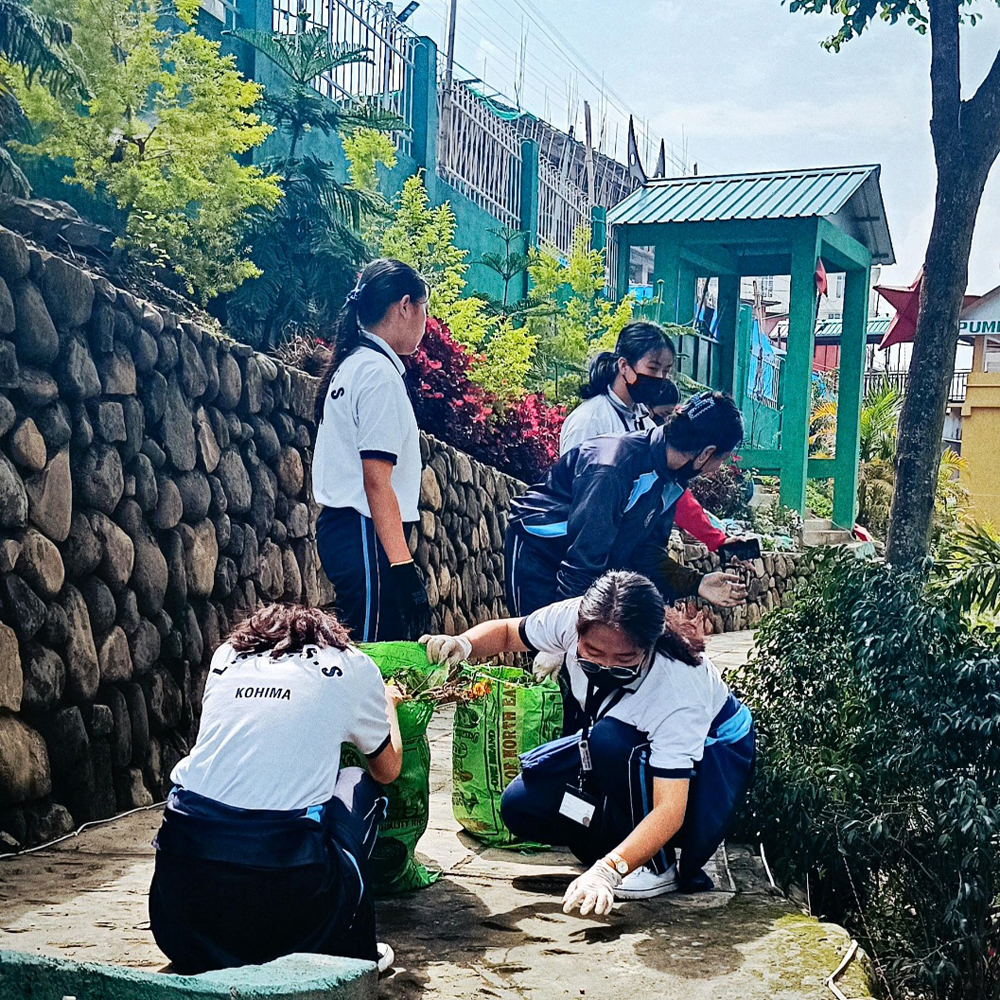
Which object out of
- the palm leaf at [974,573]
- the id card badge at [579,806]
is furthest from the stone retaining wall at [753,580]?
the id card badge at [579,806]

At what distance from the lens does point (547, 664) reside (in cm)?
427

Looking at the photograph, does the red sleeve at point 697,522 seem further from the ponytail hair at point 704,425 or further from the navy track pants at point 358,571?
the navy track pants at point 358,571

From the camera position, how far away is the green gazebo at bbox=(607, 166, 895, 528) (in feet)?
47.8

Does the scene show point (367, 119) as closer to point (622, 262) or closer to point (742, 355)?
point (622, 262)

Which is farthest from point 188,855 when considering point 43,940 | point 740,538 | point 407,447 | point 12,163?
point 12,163

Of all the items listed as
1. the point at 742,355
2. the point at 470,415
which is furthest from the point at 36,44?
the point at 742,355

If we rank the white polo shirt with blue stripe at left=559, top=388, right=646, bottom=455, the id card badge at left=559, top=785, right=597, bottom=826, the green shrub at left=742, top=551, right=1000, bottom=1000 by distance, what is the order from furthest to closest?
the white polo shirt with blue stripe at left=559, top=388, right=646, bottom=455 → the green shrub at left=742, top=551, right=1000, bottom=1000 → the id card badge at left=559, top=785, right=597, bottom=826

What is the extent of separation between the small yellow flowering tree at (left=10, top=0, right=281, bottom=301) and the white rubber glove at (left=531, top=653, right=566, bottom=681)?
3.46m

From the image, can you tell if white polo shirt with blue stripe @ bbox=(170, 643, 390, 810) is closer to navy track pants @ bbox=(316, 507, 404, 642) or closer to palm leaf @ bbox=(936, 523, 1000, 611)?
navy track pants @ bbox=(316, 507, 404, 642)

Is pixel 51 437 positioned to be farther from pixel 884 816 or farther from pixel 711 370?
pixel 711 370

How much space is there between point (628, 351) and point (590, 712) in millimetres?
1787

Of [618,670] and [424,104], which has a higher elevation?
[424,104]

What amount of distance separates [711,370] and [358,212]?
29.2 ft

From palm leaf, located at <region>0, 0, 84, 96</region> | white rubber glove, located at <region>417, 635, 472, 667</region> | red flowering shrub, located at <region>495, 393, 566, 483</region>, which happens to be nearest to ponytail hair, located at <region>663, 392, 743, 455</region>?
white rubber glove, located at <region>417, 635, 472, 667</region>
